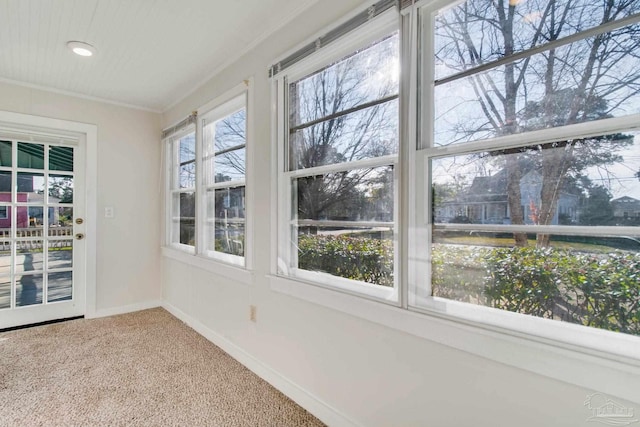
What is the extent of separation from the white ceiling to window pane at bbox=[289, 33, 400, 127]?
1.39ft

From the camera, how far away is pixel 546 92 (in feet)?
3.67

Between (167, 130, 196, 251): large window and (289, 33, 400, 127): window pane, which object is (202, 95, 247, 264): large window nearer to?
(167, 130, 196, 251): large window

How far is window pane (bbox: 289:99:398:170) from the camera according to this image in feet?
5.22

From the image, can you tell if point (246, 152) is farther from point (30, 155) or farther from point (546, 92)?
point (30, 155)

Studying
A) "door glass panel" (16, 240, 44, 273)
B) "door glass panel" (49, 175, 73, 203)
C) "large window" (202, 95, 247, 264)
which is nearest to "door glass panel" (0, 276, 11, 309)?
"door glass panel" (16, 240, 44, 273)

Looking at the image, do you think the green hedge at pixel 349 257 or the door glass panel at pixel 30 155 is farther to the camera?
the door glass panel at pixel 30 155

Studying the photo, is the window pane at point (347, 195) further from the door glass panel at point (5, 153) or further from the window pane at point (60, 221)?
the door glass panel at point (5, 153)

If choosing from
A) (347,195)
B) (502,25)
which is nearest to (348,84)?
(347,195)

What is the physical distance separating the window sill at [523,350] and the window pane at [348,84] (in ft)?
3.39

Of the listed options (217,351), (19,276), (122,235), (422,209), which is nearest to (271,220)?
(422,209)

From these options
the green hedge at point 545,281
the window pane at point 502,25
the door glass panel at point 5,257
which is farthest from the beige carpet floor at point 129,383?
the window pane at point 502,25

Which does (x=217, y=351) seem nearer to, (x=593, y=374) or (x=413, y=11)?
(x=593, y=374)

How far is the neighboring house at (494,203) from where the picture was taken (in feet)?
3.53

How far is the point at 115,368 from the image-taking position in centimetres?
239
